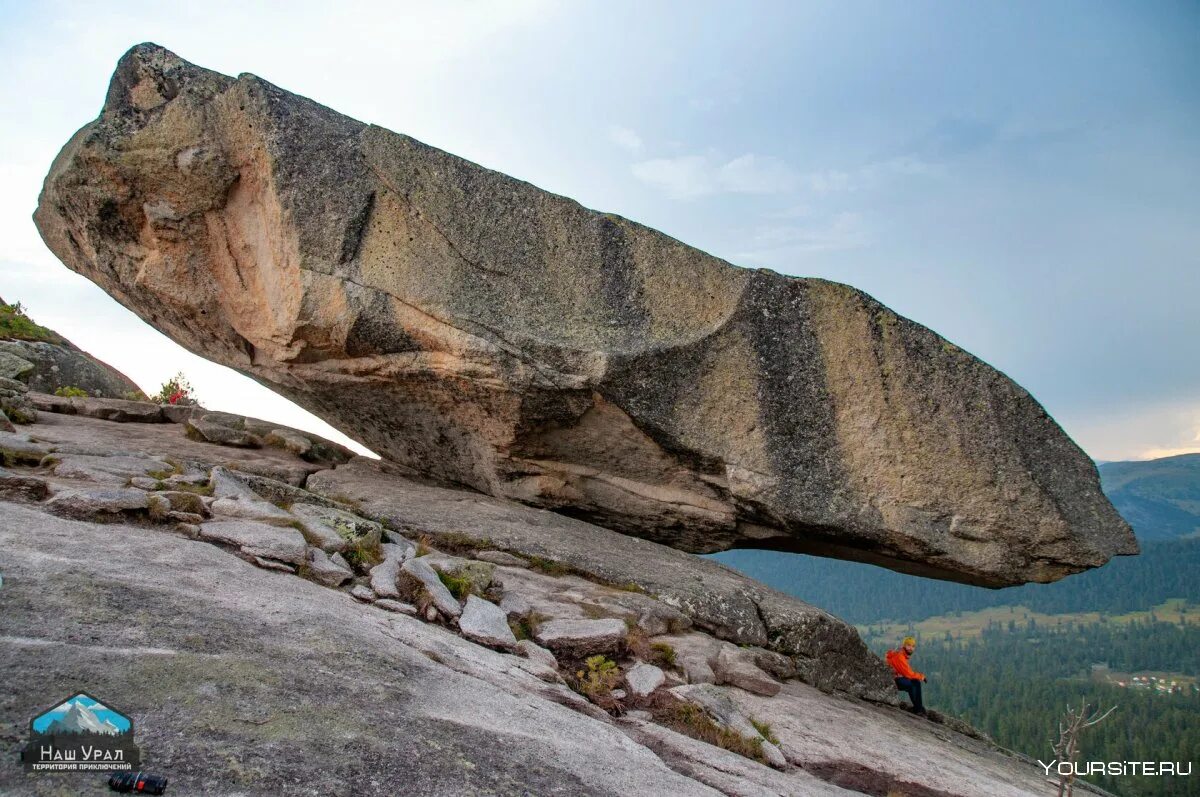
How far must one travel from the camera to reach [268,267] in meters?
16.6

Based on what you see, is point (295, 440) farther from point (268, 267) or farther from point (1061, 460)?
point (1061, 460)

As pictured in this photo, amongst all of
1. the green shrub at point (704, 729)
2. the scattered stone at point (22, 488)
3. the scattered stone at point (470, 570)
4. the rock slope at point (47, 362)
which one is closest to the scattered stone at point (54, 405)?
the rock slope at point (47, 362)

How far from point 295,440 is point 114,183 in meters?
5.94

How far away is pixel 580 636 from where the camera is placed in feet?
39.5

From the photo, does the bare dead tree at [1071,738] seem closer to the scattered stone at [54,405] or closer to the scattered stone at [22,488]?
the scattered stone at [22,488]

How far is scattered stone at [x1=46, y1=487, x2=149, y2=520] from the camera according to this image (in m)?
10.8

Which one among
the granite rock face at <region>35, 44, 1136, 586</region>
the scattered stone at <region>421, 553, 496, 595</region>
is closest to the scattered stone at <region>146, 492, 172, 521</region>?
the scattered stone at <region>421, 553, 496, 595</region>

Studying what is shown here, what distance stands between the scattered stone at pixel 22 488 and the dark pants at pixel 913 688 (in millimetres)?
14798

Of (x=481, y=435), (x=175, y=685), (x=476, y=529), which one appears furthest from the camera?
(x=481, y=435)

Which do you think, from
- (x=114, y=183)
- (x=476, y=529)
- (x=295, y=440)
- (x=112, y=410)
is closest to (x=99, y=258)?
(x=114, y=183)

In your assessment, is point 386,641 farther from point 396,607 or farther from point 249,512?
point 249,512

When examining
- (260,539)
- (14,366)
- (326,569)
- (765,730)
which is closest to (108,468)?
(260,539)

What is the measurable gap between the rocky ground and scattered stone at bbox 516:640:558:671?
0.03 meters

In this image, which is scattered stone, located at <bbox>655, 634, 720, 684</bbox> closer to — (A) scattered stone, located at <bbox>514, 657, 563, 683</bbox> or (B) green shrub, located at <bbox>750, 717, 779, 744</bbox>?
(B) green shrub, located at <bbox>750, 717, 779, 744</bbox>
